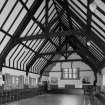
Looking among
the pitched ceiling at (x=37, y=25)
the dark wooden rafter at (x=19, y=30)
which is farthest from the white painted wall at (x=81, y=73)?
the dark wooden rafter at (x=19, y=30)

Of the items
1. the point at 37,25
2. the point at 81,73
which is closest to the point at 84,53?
the point at 81,73

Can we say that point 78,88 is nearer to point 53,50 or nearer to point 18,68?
point 53,50

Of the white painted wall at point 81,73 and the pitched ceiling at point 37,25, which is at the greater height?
the pitched ceiling at point 37,25

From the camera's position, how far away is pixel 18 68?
15.7 m

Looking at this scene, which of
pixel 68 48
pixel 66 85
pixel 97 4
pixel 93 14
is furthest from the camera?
pixel 66 85

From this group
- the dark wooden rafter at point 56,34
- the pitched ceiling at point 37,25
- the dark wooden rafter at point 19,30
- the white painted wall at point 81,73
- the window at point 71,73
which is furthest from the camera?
the window at point 71,73

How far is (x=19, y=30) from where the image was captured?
39.8 ft

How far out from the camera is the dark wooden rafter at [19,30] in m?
11.3

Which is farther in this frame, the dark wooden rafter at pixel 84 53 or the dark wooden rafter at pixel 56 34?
the dark wooden rafter at pixel 84 53

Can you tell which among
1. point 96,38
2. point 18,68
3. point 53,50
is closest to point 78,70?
point 53,50

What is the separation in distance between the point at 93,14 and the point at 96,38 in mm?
2937

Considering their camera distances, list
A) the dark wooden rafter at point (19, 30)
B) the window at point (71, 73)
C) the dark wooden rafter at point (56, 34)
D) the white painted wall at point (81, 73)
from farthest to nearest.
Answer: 1. the window at point (71, 73)
2. the white painted wall at point (81, 73)
3. the dark wooden rafter at point (19, 30)
4. the dark wooden rafter at point (56, 34)

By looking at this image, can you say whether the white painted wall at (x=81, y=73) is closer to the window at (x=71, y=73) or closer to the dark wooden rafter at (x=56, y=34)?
the window at (x=71, y=73)

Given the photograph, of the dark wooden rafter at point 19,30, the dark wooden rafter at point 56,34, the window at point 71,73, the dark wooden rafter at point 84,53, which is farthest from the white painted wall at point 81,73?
the dark wooden rafter at point 19,30
